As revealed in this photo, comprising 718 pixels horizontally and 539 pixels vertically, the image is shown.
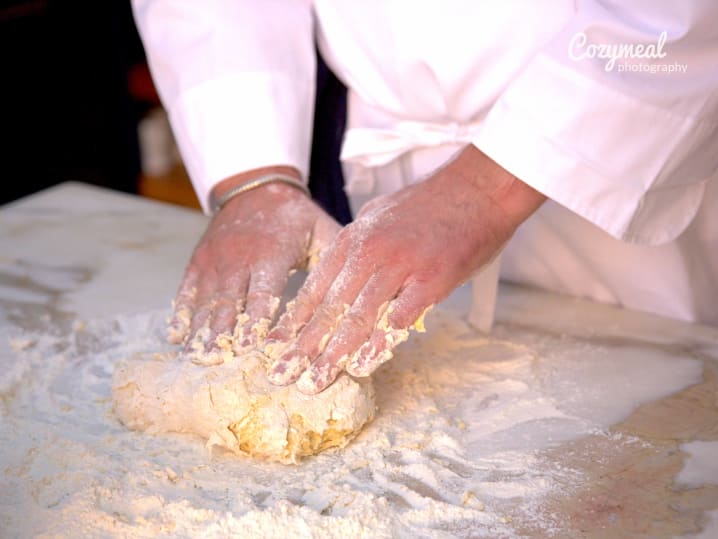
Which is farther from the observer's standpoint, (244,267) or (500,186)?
(244,267)

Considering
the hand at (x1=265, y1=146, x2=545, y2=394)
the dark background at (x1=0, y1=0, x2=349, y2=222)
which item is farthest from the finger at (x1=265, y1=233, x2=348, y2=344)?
the dark background at (x1=0, y1=0, x2=349, y2=222)

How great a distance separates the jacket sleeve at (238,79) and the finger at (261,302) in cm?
27

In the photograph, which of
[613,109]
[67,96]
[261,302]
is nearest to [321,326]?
[261,302]

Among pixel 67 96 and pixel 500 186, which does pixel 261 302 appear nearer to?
pixel 500 186

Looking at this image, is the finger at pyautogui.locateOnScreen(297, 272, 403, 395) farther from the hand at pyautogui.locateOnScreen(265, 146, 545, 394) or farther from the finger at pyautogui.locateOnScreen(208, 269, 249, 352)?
the finger at pyautogui.locateOnScreen(208, 269, 249, 352)

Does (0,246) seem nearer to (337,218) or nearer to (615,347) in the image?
(337,218)

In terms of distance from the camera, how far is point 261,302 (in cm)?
140

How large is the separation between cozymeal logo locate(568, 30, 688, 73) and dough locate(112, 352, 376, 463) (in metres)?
0.57

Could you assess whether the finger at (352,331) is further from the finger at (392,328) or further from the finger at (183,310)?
the finger at (183,310)

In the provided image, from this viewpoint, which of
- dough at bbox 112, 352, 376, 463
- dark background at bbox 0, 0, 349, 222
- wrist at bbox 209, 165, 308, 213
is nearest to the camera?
dough at bbox 112, 352, 376, 463

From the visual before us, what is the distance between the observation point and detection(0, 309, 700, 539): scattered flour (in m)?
1.10

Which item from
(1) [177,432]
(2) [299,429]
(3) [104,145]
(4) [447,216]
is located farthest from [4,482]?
(3) [104,145]

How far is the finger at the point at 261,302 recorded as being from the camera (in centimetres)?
136

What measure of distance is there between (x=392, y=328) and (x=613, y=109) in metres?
0.45
